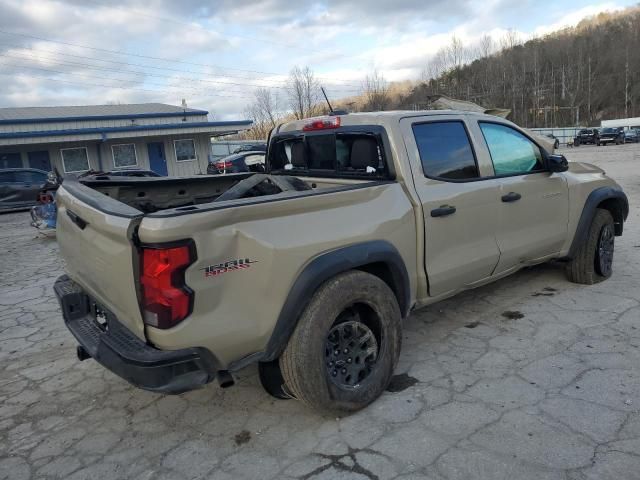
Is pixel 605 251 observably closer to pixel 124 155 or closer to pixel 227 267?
pixel 227 267

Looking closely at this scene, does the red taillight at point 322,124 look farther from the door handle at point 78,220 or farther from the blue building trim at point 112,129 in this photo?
the blue building trim at point 112,129

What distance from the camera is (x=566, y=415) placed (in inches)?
112

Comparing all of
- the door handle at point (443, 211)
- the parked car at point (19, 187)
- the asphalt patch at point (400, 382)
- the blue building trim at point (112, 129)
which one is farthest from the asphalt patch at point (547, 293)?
the blue building trim at point (112, 129)

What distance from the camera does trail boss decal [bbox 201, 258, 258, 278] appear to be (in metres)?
2.35

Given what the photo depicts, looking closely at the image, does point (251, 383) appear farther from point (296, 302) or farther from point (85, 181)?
point (85, 181)

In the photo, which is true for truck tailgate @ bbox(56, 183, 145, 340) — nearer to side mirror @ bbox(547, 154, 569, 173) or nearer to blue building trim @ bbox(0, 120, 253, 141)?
side mirror @ bbox(547, 154, 569, 173)

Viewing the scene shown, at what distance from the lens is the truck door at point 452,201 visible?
3.44 meters

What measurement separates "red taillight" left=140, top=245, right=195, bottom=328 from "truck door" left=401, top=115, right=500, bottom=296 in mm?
1755

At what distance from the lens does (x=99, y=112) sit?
28547 millimetres

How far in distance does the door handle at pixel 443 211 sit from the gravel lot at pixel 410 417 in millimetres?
1100

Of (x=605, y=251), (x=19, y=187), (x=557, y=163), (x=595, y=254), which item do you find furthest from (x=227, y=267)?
(x=19, y=187)

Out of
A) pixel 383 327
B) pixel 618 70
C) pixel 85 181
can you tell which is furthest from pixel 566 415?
pixel 618 70

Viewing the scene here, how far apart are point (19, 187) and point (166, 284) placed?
15744 millimetres

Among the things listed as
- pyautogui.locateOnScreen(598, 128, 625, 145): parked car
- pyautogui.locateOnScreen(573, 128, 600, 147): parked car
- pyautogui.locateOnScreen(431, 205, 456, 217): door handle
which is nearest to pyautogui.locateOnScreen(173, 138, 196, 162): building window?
pyautogui.locateOnScreen(431, 205, 456, 217): door handle
